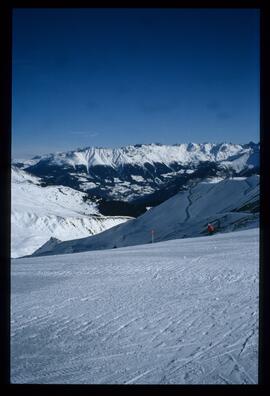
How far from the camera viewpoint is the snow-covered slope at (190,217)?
3284 cm

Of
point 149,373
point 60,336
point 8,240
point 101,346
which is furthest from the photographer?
point 60,336

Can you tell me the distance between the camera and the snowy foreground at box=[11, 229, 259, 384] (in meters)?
3.36

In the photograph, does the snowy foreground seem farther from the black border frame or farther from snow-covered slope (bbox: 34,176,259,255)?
snow-covered slope (bbox: 34,176,259,255)

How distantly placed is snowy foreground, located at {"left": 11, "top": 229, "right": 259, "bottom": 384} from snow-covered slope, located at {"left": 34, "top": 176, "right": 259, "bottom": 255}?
18879 millimetres

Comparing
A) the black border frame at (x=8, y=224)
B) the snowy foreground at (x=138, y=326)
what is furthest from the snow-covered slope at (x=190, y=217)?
the black border frame at (x=8, y=224)

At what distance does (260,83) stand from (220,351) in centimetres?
265

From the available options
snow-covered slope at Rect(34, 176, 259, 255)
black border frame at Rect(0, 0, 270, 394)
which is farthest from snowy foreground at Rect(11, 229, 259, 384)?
snow-covered slope at Rect(34, 176, 259, 255)

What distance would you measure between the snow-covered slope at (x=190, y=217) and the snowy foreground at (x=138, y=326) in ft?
61.9

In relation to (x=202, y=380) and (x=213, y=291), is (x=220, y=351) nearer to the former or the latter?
(x=202, y=380)

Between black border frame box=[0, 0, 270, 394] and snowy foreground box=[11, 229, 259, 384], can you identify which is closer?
black border frame box=[0, 0, 270, 394]

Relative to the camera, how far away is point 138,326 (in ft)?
15.4

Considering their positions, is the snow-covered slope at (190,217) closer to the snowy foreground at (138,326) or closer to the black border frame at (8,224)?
the snowy foreground at (138,326)

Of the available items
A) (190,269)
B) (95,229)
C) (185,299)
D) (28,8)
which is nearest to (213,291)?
(185,299)

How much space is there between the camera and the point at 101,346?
4.04m
